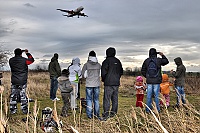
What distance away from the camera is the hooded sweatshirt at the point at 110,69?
24.4ft

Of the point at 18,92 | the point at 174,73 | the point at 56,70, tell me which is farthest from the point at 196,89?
the point at 18,92

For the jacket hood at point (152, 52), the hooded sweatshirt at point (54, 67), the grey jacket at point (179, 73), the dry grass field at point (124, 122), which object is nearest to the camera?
the dry grass field at point (124, 122)

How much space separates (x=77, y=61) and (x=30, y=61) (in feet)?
5.30

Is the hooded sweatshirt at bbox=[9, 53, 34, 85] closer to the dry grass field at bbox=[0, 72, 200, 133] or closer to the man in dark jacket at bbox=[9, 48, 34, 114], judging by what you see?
the man in dark jacket at bbox=[9, 48, 34, 114]

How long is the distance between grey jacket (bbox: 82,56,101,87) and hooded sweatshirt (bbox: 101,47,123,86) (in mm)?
314

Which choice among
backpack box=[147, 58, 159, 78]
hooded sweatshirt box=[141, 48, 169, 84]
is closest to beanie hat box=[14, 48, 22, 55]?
hooded sweatshirt box=[141, 48, 169, 84]

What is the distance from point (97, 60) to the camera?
307 inches

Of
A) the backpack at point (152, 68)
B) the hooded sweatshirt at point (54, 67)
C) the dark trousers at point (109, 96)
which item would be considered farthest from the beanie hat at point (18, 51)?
the hooded sweatshirt at point (54, 67)

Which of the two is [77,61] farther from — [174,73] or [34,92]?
[34,92]

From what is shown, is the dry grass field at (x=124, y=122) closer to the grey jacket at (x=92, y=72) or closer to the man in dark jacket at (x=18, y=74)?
the man in dark jacket at (x=18, y=74)

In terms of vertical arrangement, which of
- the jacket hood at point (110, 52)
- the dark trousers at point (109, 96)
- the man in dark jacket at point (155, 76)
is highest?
the jacket hood at point (110, 52)

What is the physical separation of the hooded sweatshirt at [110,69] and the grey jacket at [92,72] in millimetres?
314

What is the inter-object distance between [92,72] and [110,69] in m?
0.54

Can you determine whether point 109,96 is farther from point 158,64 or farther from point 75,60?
point 75,60
